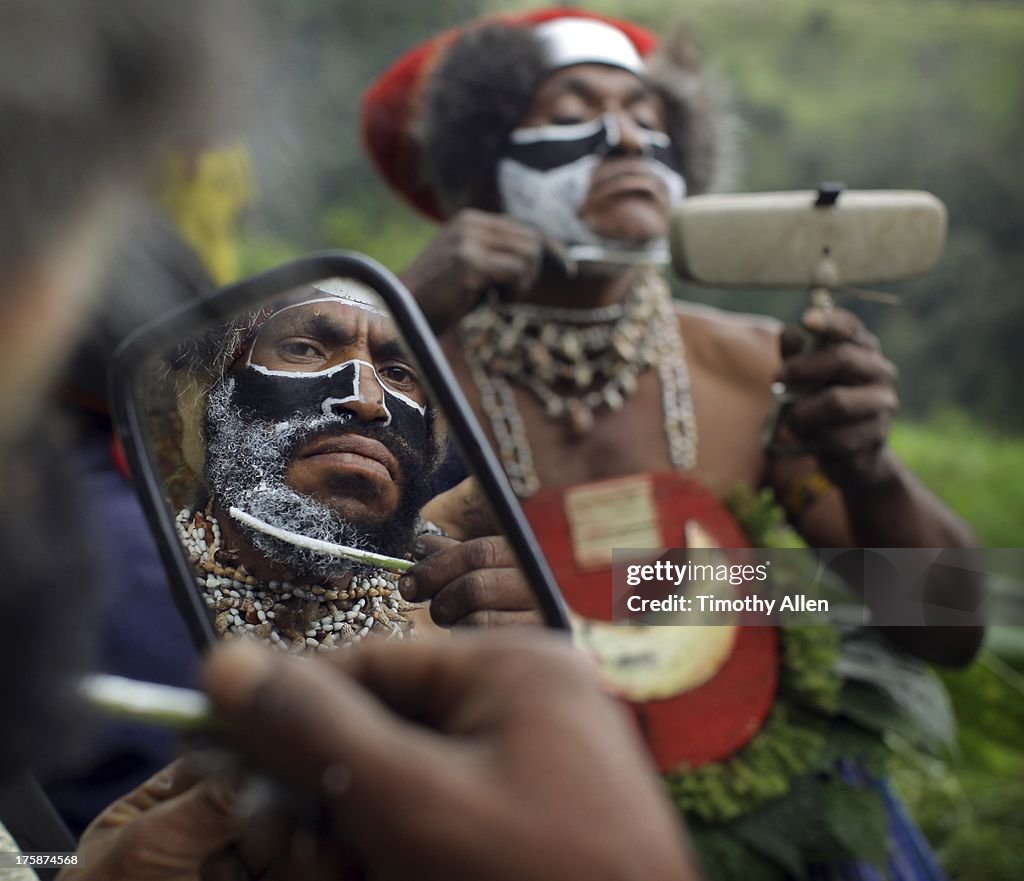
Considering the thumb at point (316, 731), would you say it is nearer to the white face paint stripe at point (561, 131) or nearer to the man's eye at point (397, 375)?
the man's eye at point (397, 375)

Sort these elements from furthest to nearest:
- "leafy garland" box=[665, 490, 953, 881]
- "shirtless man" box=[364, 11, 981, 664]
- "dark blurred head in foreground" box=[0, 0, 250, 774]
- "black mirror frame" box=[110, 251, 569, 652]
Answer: "shirtless man" box=[364, 11, 981, 664] → "leafy garland" box=[665, 490, 953, 881] → "black mirror frame" box=[110, 251, 569, 652] → "dark blurred head in foreground" box=[0, 0, 250, 774]

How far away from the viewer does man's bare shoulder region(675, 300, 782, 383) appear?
2.03m

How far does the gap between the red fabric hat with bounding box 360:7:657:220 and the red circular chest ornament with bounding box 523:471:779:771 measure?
2.38 ft

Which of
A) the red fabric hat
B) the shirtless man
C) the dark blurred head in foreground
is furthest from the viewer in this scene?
the red fabric hat

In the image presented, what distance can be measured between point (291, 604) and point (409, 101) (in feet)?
5.04

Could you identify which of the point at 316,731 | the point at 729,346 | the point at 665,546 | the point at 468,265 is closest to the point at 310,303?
the point at 316,731

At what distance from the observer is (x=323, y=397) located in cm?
71

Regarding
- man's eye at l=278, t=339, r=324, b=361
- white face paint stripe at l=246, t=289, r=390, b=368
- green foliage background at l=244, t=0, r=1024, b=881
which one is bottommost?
green foliage background at l=244, t=0, r=1024, b=881

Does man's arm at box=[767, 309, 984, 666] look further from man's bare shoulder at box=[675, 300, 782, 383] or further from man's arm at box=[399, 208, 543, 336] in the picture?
man's arm at box=[399, 208, 543, 336]

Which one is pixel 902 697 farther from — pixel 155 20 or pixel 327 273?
pixel 155 20

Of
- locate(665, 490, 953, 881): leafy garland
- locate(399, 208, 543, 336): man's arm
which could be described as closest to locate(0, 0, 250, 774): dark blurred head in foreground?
locate(399, 208, 543, 336): man's arm

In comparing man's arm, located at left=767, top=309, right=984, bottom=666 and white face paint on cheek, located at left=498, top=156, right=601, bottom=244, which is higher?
white face paint on cheek, located at left=498, top=156, right=601, bottom=244

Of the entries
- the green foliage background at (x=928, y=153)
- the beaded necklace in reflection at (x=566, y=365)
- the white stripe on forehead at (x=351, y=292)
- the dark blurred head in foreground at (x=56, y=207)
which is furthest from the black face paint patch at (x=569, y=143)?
the green foliage background at (x=928, y=153)

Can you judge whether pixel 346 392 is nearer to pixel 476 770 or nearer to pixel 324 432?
pixel 324 432
